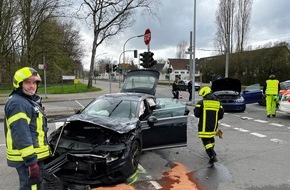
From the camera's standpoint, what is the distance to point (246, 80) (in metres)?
44.5

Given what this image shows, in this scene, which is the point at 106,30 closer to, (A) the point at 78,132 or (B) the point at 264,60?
(B) the point at 264,60

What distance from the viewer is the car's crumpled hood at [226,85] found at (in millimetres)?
15619

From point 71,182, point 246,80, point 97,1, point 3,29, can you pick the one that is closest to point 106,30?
point 97,1

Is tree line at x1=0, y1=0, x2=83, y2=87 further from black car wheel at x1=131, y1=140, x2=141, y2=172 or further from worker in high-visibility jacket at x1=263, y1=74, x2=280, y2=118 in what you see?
black car wheel at x1=131, y1=140, x2=141, y2=172

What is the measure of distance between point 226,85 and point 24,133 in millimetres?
13745

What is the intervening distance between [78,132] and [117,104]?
160 centimetres

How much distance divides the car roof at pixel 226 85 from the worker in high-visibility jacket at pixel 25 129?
12.9 m

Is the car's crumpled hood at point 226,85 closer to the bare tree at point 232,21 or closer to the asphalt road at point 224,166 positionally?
the asphalt road at point 224,166

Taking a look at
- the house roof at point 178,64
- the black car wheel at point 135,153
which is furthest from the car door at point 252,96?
the house roof at point 178,64

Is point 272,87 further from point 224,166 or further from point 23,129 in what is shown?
point 23,129

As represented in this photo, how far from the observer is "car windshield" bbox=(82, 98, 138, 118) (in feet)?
21.8

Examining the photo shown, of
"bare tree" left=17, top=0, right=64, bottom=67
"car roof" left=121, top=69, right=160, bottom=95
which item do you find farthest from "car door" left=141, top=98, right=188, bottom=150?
"bare tree" left=17, top=0, right=64, bottom=67

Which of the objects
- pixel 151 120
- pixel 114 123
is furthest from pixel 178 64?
pixel 114 123

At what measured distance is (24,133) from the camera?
3395 mm
